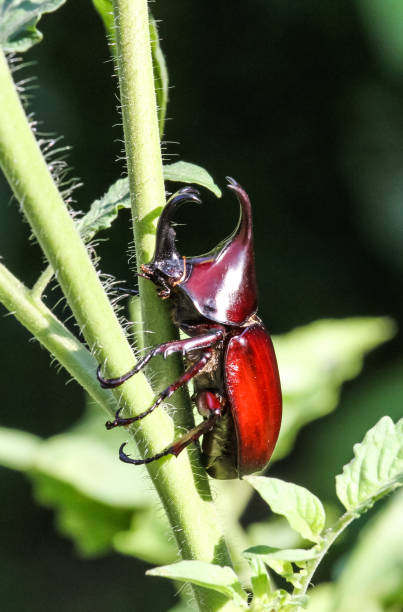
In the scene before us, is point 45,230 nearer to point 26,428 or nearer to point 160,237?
point 160,237

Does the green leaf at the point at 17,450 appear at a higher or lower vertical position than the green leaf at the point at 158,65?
lower

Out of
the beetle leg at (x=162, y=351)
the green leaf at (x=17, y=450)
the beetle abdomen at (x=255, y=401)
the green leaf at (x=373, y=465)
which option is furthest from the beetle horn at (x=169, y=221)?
the green leaf at (x=17, y=450)

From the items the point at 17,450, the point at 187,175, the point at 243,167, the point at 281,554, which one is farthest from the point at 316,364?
the point at 243,167

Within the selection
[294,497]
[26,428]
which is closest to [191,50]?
[26,428]

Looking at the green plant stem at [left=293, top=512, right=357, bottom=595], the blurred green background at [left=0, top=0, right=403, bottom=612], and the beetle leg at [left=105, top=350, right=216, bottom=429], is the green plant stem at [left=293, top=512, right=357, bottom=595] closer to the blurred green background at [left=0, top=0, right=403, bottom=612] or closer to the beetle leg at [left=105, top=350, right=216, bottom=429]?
the beetle leg at [left=105, top=350, right=216, bottom=429]

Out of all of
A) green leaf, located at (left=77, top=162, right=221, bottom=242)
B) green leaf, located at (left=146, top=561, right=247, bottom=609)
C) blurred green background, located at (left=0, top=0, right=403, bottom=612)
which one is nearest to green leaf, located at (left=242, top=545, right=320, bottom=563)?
green leaf, located at (left=146, top=561, right=247, bottom=609)

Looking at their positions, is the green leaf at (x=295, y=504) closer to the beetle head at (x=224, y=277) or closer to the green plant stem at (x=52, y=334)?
the green plant stem at (x=52, y=334)

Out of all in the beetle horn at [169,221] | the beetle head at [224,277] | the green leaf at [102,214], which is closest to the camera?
the beetle horn at [169,221]
